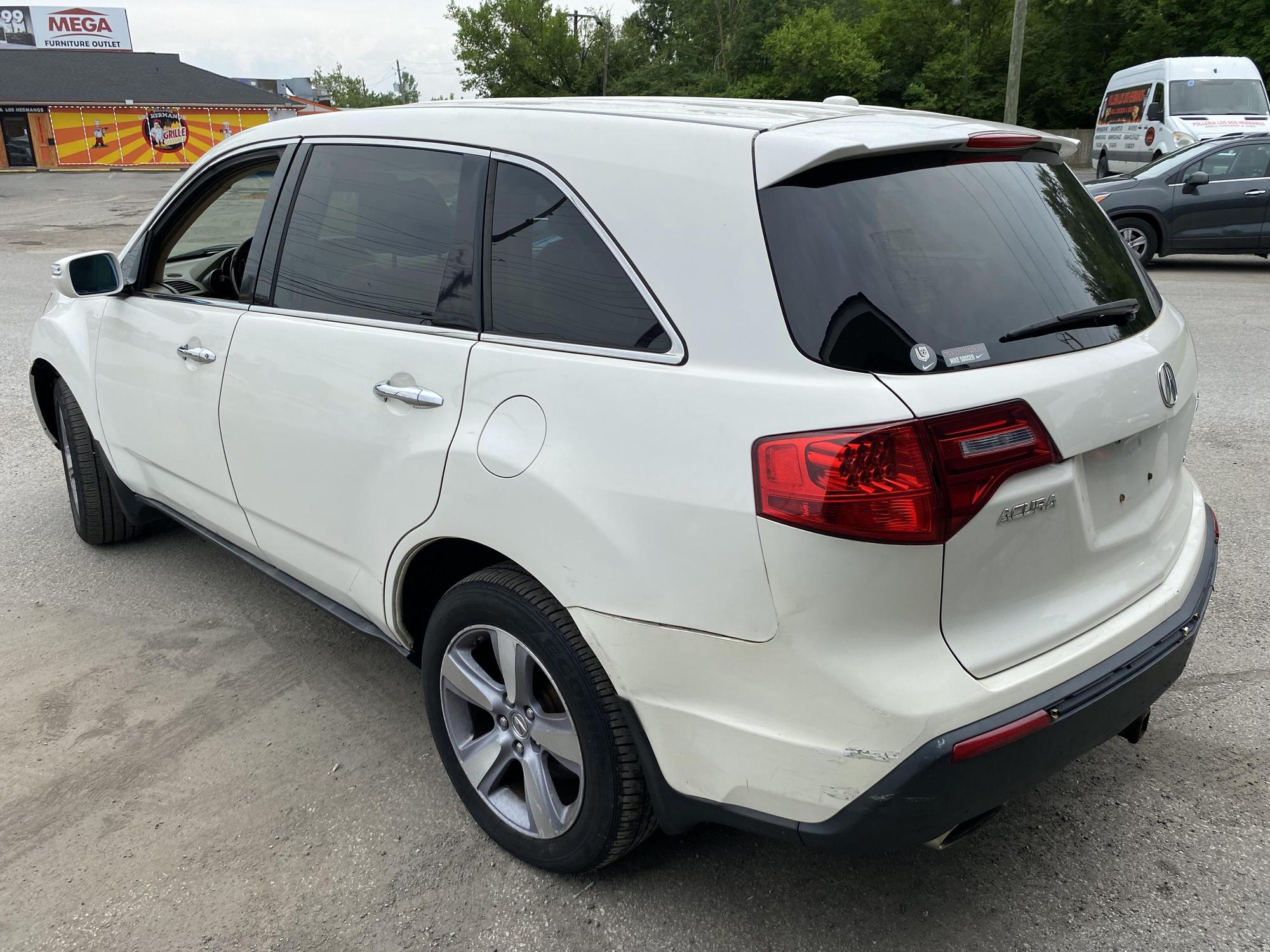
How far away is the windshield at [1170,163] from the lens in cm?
1227

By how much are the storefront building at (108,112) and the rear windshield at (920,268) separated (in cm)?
5681

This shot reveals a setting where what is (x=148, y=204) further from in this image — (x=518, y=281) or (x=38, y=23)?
(x=38, y=23)

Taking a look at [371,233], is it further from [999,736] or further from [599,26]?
[599,26]

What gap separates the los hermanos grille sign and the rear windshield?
94.9m

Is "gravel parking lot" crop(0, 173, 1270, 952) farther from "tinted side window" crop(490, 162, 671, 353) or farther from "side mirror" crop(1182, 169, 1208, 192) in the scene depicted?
"side mirror" crop(1182, 169, 1208, 192)

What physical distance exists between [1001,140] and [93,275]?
124 inches

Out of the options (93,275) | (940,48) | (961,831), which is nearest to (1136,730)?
(961,831)

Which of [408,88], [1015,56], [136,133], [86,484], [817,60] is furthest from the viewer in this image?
[408,88]

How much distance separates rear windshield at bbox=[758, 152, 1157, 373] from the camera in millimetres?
1856

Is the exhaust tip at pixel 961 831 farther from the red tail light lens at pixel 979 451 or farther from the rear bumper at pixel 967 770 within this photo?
the red tail light lens at pixel 979 451

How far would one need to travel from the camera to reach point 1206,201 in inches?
476

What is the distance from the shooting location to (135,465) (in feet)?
12.6

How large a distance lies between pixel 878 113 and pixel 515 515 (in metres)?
1.30

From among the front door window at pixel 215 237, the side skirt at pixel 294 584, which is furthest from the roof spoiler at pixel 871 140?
the front door window at pixel 215 237
